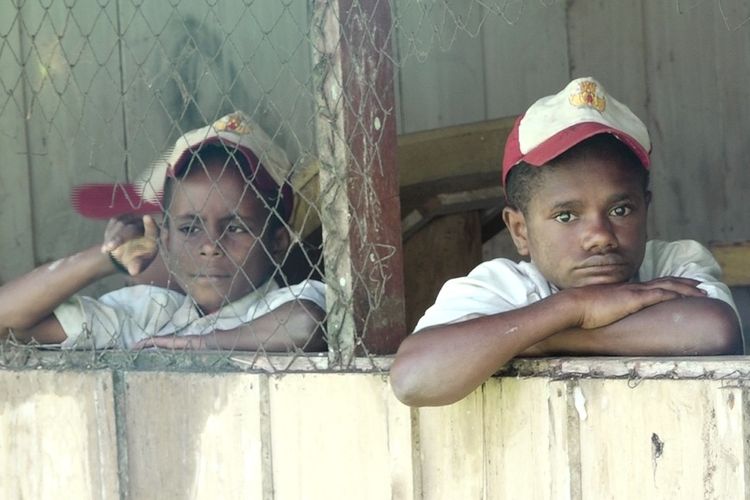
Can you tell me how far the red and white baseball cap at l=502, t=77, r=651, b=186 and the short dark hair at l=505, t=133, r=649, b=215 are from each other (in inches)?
0.6

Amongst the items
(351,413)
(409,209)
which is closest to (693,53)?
(409,209)

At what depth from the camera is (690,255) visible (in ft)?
8.40

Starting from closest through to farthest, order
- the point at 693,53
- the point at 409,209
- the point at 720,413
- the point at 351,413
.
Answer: the point at 720,413, the point at 351,413, the point at 409,209, the point at 693,53

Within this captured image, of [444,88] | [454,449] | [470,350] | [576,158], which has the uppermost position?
[444,88]

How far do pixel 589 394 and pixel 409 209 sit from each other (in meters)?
1.67

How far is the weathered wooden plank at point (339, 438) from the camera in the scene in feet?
7.39

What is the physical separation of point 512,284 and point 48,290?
3.56ft

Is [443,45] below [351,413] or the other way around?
the other way around

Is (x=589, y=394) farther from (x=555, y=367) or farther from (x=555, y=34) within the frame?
(x=555, y=34)

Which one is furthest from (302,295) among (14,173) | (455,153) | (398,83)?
(398,83)

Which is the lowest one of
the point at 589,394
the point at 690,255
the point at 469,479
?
the point at 469,479

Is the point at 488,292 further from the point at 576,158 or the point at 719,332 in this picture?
the point at 719,332

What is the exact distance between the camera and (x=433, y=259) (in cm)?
375

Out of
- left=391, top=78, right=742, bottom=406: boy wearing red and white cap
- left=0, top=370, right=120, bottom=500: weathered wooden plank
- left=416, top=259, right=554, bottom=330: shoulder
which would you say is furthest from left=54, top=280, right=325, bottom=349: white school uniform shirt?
left=391, top=78, right=742, bottom=406: boy wearing red and white cap
